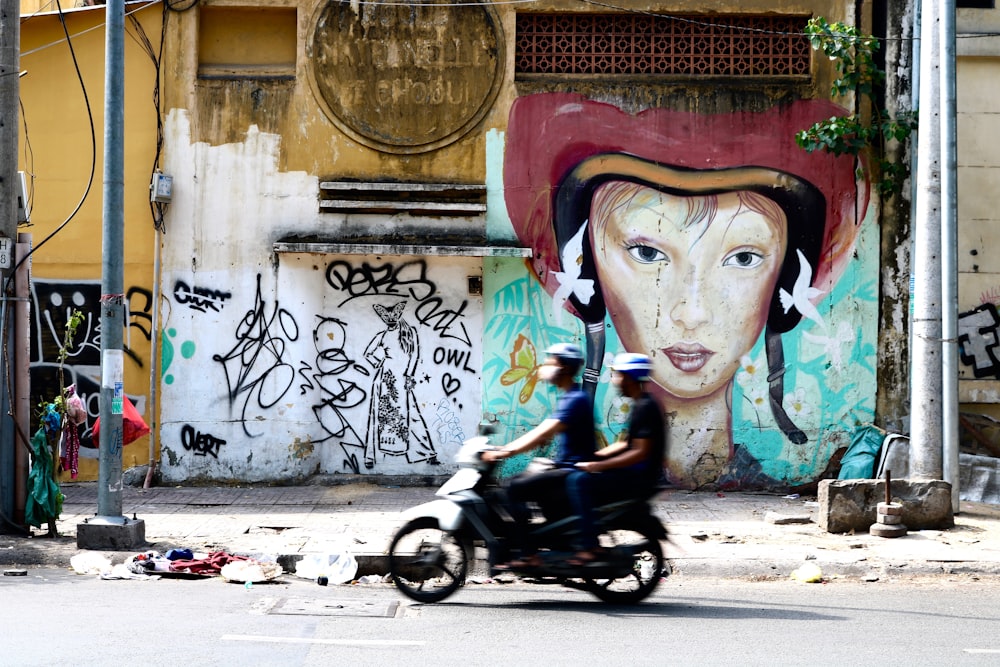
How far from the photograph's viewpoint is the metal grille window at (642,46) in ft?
41.5

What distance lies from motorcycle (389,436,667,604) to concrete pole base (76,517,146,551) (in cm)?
279

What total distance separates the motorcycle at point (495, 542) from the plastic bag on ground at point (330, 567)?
2.93 ft

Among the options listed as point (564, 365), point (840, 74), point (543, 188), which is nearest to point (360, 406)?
point (543, 188)

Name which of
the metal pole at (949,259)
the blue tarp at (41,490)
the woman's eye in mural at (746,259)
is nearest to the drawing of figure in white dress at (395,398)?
the woman's eye in mural at (746,259)

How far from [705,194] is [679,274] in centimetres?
99

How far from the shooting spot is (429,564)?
7.15 metres

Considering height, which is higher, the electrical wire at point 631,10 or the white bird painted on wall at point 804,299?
the electrical wire at point 631,10

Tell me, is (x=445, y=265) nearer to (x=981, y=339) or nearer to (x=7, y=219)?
(x=7, y=219)

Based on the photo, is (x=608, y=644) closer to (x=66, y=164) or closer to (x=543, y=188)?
(x=543, y=188)

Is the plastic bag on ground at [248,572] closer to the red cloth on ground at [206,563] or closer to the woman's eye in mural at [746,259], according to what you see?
the red cloth on ground at [206,563]

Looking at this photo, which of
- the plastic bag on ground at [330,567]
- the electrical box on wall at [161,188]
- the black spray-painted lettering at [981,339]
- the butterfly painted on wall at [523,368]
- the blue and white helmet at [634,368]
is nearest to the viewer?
the blue and white helmet at [634,368]

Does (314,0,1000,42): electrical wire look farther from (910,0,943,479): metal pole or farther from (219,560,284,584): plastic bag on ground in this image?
(219,560,284,584): plastic bag on ground

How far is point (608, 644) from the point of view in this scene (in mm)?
5969

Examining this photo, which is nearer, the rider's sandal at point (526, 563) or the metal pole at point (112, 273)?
the rider's sandal at point (526, 563)
